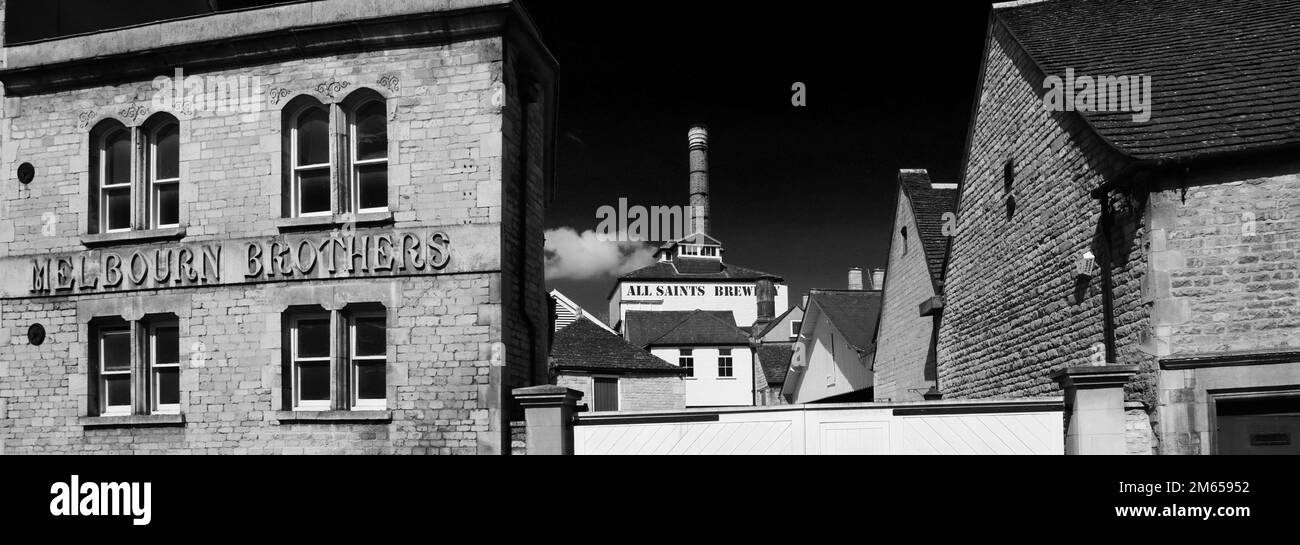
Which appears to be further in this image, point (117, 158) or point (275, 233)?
point (117, 158)

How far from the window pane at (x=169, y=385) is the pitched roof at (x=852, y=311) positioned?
21688 millimetres

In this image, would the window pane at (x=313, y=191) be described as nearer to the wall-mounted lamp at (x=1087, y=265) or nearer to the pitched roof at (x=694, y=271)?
the wall-mounted lamp at (x=1087, y=265)

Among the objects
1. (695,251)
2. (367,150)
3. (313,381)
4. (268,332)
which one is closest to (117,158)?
(268,332)

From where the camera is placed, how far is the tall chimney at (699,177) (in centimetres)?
8206

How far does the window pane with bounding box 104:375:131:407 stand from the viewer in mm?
14685

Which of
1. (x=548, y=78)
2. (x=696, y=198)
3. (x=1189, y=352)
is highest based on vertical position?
(x=696, y=198)

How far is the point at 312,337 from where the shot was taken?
14.1 meters

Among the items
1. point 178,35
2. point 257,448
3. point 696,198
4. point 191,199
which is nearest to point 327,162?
point 191,199

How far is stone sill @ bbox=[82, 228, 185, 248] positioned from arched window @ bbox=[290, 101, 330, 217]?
172 cm

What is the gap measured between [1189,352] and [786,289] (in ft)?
247

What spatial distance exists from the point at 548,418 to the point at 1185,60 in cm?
1049

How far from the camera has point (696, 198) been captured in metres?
82.2

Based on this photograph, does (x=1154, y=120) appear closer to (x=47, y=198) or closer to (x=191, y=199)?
(x=191, y=199)

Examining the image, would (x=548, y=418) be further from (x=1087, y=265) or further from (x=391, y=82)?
(x=1087, y=265)
